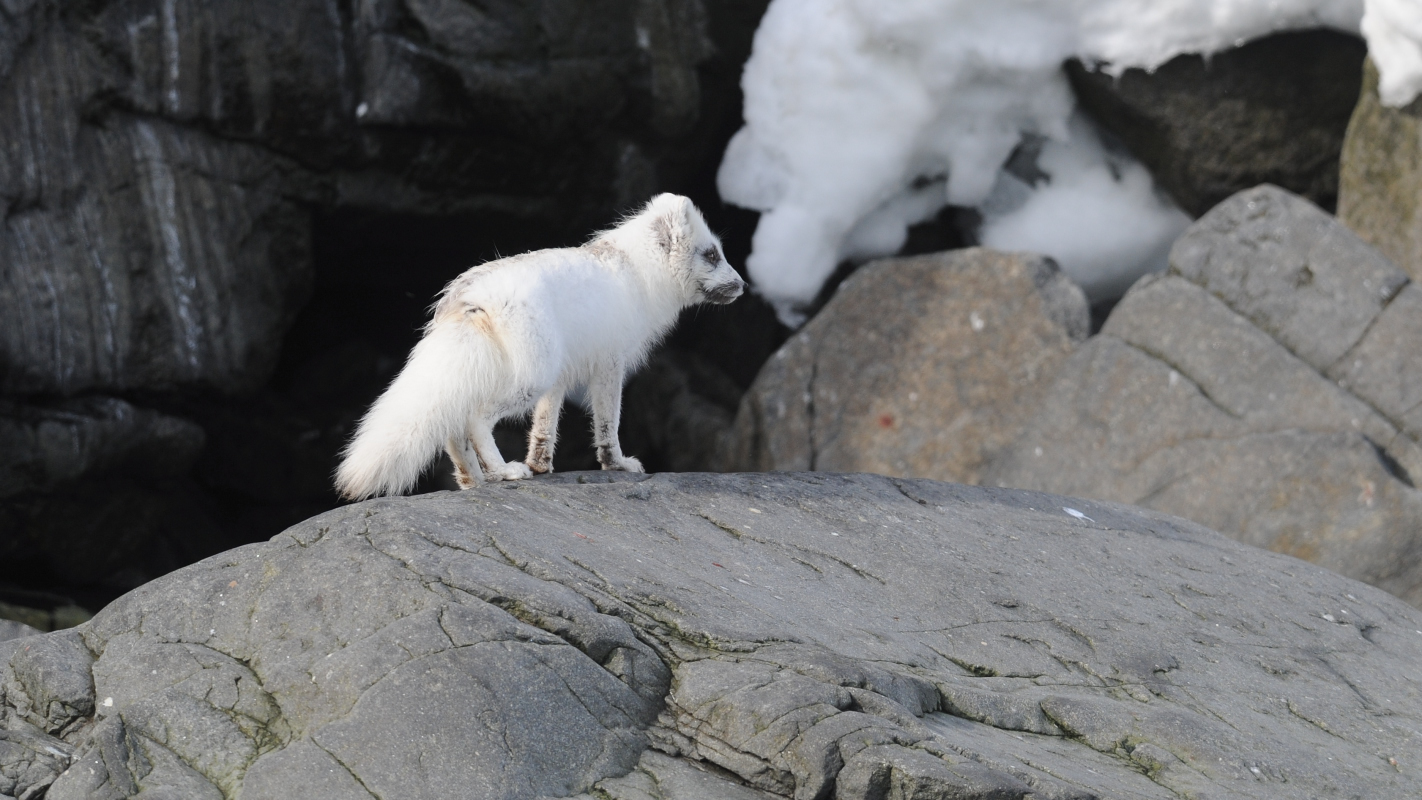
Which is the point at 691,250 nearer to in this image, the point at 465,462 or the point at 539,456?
the point at 539,456

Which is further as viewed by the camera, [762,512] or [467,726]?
[762,512]

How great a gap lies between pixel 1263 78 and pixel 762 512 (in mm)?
6661

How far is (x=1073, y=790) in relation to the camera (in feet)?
10.8

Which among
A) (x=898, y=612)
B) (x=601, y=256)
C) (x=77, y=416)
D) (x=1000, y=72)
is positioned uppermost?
(x=1000, y=72)

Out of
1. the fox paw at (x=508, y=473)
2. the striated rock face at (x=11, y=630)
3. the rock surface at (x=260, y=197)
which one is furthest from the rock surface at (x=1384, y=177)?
the striated rock face at (x=11, y=630)

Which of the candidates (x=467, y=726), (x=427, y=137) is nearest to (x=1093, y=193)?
(x=427, y=137)

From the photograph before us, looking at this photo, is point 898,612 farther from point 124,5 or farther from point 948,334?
point 124,5

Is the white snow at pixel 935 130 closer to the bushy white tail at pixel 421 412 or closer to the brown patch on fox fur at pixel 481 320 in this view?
the brown patch on fox fur at pixel 481 320

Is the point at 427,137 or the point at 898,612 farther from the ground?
the point at 427,137

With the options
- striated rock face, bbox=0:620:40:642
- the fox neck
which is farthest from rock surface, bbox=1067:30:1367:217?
striated rock face, bbox=0:620:40:642

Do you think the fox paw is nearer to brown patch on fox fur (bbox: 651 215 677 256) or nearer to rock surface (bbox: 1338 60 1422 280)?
brown patch on fox fur (bbox: 651 215 677 256)

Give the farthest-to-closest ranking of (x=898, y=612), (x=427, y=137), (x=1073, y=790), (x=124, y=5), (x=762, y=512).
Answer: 1. (x=427, y=137)
2. (x=124, y=5)
3. (x=762, y=512)
4. (x=898, y=612)
5. (x=1073, y=790)

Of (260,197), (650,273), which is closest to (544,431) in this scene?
(650,273)

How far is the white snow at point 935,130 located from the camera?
32.6ft
